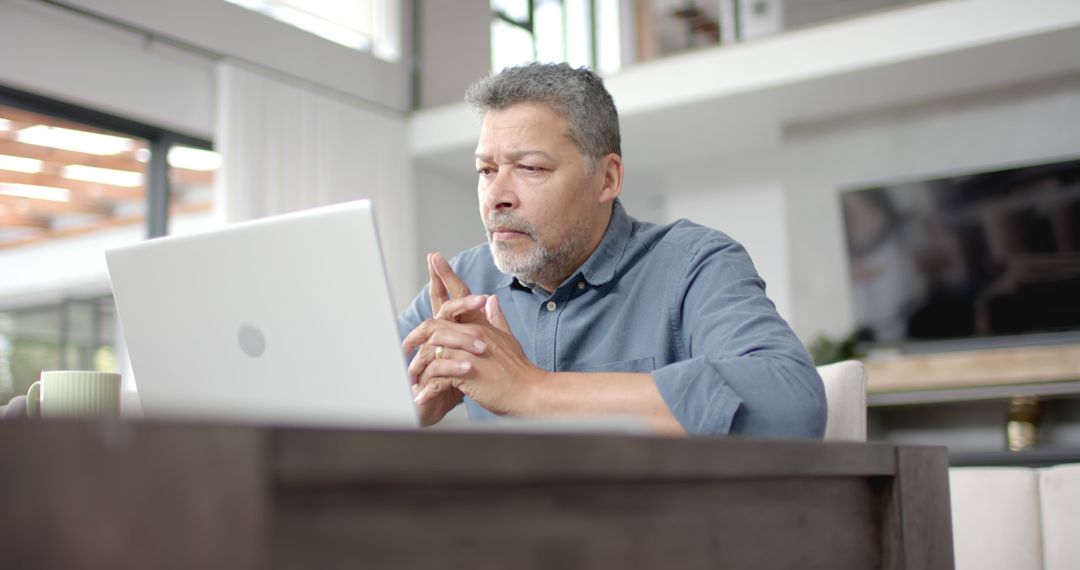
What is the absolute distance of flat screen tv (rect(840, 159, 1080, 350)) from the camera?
466 cm

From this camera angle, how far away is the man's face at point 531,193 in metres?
1.65

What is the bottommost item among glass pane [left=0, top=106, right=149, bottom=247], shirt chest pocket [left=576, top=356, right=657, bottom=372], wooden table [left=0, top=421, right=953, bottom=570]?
wooden table [left=0, top=421, right=953, bottom=570]

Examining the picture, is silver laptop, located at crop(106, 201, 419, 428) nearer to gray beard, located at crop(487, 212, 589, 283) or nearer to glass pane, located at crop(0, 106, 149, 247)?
gray beard, located at crop(487, 212, 589, 283)

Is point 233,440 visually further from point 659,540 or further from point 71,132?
point 71,132

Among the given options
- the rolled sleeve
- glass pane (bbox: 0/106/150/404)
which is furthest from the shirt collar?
glass pane (bbox: 0/106/150/404)

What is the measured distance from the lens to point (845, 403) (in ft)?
4.58

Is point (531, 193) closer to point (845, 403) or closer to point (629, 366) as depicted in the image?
Result: point (629, 366)

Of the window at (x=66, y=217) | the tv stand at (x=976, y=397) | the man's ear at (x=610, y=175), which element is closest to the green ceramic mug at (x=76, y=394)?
the man's ear at (x=610, y=175)

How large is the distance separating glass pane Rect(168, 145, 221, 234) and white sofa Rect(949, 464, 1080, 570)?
4.15 metres

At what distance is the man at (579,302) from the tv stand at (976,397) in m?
3.17

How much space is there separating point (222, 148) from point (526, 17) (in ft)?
8.63

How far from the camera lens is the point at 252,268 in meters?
1.02

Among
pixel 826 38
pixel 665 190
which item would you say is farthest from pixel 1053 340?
Result: pixel 665 190

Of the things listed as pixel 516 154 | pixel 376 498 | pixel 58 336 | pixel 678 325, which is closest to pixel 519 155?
pixel 516 154
